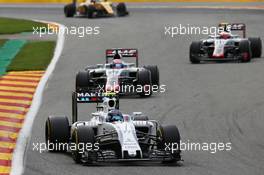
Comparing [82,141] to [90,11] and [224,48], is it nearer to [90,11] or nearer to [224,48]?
[224,48]

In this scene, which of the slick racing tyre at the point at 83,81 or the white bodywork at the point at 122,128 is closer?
the white bodywork at the point at 122,128

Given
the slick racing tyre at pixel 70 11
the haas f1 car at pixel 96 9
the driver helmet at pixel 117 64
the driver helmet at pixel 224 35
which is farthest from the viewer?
the slick racing tyre at pixel 70 11

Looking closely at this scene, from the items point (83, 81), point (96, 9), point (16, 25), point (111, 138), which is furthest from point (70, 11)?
point (111, 138)

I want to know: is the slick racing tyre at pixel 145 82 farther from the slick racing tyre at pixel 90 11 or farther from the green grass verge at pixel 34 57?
the slick racing tyre at pixel 90 11

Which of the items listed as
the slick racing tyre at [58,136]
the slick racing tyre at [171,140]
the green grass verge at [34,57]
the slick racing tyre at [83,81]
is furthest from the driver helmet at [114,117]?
the green grass verge at [34,57]

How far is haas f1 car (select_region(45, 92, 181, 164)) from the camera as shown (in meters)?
16.1

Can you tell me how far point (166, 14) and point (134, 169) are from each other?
36115 millimetres

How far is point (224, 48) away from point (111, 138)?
15776 millimetres

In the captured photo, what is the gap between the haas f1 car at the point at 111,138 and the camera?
16.1m

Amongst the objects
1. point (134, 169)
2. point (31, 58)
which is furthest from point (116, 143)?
point (31, 58)

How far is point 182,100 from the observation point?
24.4 meters

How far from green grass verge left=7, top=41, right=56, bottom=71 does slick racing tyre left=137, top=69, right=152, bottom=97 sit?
6597mm

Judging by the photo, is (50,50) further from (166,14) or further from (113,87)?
(166,14)

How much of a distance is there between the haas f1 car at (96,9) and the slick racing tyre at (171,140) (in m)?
33.4
